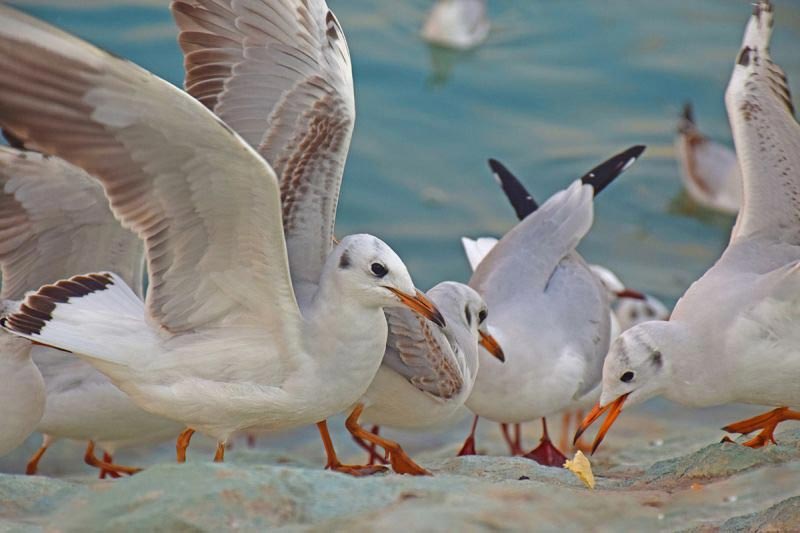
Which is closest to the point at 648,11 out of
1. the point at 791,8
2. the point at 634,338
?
the point at 791,8

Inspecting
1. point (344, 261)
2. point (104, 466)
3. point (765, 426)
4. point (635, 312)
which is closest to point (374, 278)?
point (344, 261)

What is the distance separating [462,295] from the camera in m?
5.15

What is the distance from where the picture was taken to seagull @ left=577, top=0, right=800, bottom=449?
4645 mm

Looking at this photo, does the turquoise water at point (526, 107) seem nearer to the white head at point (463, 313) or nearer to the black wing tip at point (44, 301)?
the white head at point (463, 313)

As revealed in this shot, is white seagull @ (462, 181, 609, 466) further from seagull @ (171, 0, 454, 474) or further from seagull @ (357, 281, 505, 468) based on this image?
seagull @ (171, 0, 454, 474)

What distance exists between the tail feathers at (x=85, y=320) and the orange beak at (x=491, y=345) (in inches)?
56.5

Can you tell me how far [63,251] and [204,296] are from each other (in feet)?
4.32

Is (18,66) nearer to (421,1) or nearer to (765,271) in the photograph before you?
(765,271)

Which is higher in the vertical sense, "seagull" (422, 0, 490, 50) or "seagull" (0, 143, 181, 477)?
"seagull" (422, 0, 490, 50)

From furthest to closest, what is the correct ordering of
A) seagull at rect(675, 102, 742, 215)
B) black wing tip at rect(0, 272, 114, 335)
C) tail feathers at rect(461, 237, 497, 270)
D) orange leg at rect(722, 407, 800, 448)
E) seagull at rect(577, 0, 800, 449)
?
seagull at rect(675, 102, 742, 215)
tail feathers at rect(461, 237, 497, 270)
orange leg at rect(722, 407, 800, 448)
seagull at rect(577, 0, 800, 449)
black wing tip at rect(0, 272, 114, 335)

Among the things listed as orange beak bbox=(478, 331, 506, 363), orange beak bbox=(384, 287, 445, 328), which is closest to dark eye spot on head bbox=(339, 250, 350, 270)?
orange beak bbox=(384, 287, 445, 328)

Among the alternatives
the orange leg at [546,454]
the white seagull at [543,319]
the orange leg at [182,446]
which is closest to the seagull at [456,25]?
the white seagull at [543,319]

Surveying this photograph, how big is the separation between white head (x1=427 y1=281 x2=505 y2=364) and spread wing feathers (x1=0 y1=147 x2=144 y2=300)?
1234mm

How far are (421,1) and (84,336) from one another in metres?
10.2
